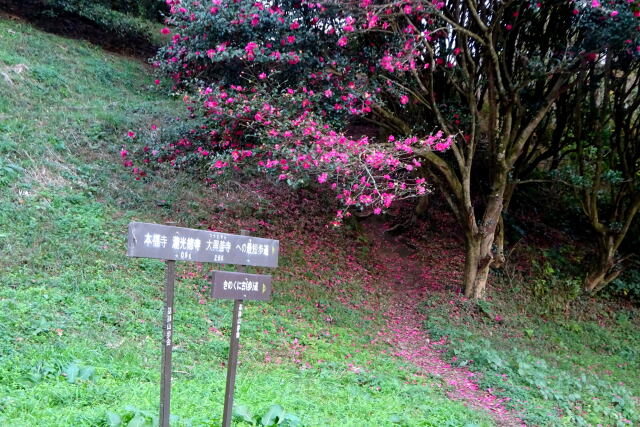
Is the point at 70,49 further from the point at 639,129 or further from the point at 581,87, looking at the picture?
the point at 639,129

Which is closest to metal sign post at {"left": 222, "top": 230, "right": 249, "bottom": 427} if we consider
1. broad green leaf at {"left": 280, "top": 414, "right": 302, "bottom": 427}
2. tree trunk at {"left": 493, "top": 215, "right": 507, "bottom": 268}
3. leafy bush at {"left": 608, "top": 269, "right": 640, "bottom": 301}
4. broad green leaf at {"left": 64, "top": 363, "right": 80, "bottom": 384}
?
broad green leaf at {"left": 280, "top": 414, "right": 302, "bottom": 427}

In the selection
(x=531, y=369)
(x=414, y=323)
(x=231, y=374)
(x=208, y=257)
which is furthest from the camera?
(x=414, y=323)

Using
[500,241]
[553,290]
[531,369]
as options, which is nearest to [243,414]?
[531,369]

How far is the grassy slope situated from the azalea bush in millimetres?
1496

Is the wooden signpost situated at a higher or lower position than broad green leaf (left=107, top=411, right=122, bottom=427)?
higher

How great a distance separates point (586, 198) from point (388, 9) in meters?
7.13

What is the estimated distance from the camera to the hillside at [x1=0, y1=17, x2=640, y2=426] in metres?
5.37

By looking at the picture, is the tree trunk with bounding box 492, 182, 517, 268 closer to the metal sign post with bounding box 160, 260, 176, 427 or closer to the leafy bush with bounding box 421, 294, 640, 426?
the leafy bush with bounding box 421, 294, 640, 426

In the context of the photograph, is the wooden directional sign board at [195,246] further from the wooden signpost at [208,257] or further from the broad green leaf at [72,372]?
the broad green leaf at [72,372]

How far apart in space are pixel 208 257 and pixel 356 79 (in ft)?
20.1

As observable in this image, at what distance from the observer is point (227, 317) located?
8.00 metres

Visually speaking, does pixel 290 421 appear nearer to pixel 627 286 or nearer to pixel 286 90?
pixel 286 90

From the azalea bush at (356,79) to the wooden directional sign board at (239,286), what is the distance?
3.48m

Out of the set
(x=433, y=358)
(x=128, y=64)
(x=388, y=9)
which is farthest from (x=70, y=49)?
(x=433, y=358)
